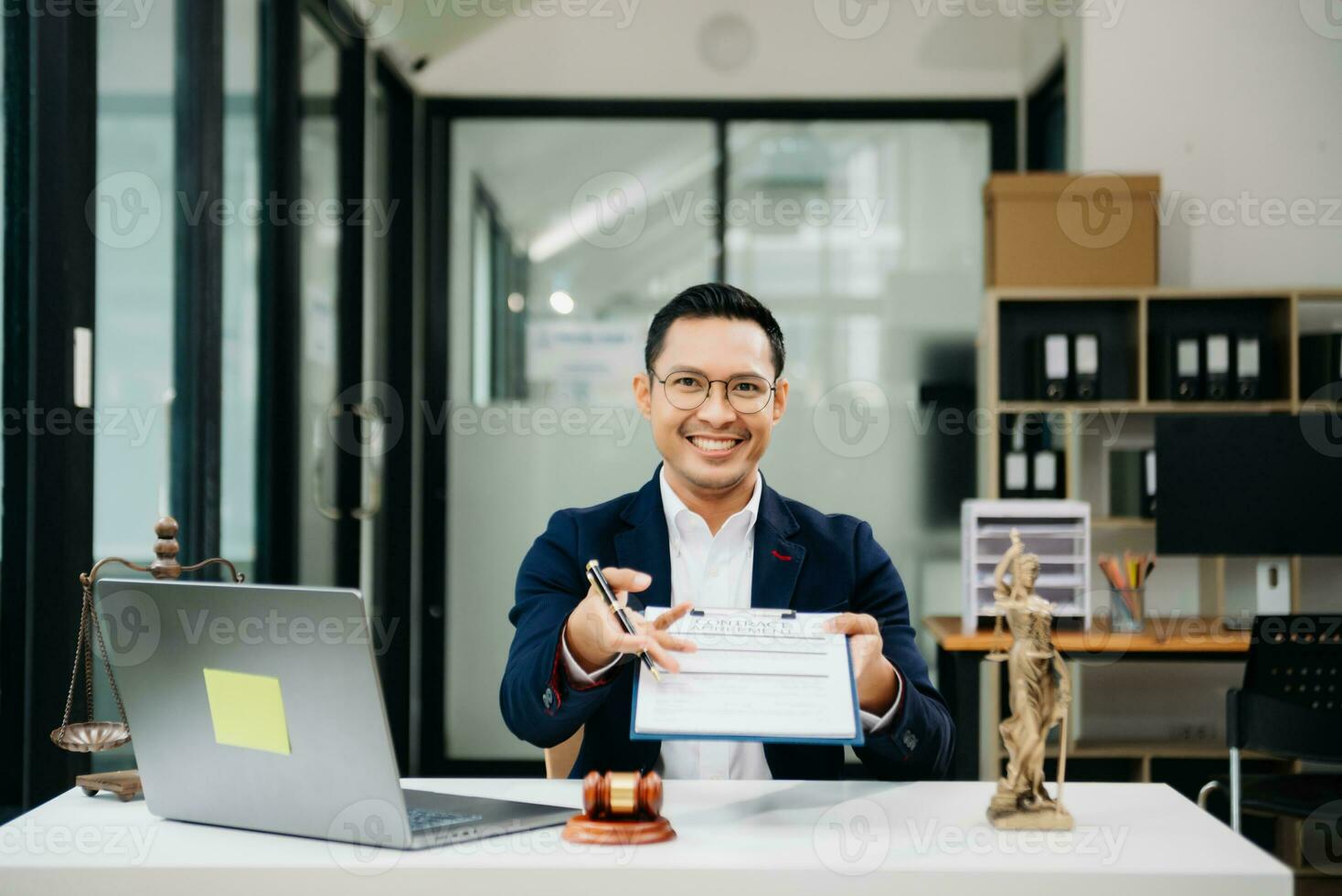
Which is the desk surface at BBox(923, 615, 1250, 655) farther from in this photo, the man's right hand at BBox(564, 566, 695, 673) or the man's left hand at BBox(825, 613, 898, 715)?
the man's right hand at BBox(564, 566, 695, 673)

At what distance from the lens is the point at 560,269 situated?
16.0ft

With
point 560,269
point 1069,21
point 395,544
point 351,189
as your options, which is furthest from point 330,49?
point 1069,21

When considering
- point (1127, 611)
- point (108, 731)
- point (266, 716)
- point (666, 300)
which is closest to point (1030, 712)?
point (266, 716)

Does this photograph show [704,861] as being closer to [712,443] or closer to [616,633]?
[616,633]

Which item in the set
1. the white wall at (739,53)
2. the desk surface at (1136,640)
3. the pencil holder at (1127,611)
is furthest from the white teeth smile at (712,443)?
the white wall at (739,53)

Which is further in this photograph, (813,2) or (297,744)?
(813,2)

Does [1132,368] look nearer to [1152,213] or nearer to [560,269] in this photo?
[1152,213]

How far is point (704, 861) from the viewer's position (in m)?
1.20

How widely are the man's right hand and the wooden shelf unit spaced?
262 centimetres

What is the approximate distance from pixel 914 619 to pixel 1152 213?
181cm

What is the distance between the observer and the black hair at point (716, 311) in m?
1.80

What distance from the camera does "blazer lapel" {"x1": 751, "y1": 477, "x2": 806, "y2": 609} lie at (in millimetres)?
1816

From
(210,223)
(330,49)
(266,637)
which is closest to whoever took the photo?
(266,637)

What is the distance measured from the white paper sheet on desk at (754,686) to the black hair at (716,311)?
0.52m
